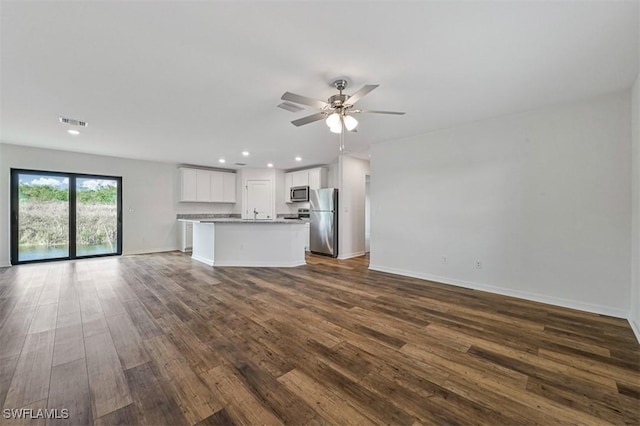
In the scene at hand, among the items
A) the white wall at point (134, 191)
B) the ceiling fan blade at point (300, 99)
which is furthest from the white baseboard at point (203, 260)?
the ceiling fan blade at point (300, 99)

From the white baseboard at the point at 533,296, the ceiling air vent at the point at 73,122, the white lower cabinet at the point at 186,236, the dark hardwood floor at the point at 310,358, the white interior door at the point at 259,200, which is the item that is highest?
the ceiling air vent at the point at 73,122

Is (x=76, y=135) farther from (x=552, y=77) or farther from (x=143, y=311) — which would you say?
(x=552, y=77)

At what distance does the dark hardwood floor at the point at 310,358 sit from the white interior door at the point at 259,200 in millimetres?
4511

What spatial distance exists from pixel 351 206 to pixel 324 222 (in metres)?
0.83

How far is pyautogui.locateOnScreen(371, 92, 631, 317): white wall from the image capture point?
2793mm

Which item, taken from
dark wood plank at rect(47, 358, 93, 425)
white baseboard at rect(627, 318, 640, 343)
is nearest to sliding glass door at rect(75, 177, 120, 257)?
dark wood plank at rect(47, 358, 93, 425)

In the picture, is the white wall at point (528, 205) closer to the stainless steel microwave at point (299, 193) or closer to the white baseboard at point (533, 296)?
the white baseboard at point (533, 296)

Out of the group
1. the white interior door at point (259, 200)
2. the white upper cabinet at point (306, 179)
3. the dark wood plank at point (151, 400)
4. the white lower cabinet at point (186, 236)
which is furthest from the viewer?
the white interior door at point (259, 200)

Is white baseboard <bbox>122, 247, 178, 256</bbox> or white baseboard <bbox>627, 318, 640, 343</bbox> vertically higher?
white baseboard <bbox>122, 247, 178, 256</bbox>

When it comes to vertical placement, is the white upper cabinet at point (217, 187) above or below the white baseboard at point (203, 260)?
above

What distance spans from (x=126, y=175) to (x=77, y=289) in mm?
3622

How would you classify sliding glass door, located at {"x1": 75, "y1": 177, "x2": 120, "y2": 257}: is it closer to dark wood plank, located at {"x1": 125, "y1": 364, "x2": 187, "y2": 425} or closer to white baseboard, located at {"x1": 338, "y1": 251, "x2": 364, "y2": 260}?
white baseboard, located at {"x1": 338, "y1": 251, "x2": 364, "y2": 260}

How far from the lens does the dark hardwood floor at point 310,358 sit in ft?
4.77

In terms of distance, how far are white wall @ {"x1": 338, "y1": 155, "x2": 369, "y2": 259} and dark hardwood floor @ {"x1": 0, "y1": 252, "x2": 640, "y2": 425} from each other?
2666 mm
